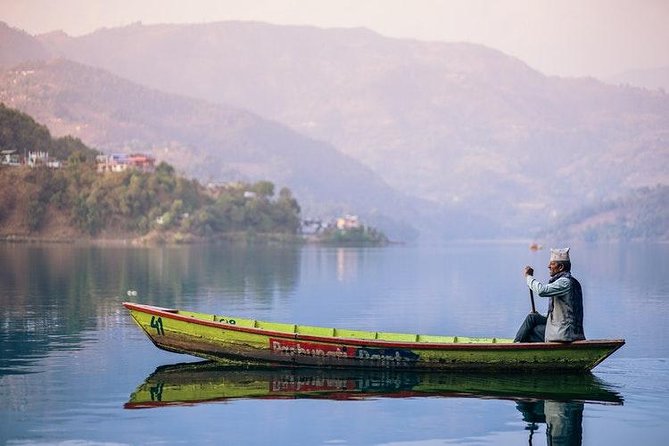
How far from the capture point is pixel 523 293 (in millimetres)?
68438

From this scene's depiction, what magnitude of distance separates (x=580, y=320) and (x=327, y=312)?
940 inches

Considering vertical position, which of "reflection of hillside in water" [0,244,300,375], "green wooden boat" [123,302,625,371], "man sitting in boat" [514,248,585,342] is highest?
"man sitting in boat" [514,248,585,342]

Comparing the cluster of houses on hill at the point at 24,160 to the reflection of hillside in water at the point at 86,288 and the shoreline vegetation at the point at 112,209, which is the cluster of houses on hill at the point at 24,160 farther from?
the reflection of hillside in water at the point at 86,288

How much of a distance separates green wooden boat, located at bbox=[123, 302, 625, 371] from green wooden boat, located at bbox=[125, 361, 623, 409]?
9.8 inches

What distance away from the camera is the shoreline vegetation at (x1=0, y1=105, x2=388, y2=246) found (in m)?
176

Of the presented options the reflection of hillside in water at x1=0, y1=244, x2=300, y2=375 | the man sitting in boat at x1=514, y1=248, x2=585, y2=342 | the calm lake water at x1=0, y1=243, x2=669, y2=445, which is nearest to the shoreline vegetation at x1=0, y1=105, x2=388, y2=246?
the reflection of hillside in water at x1=0, y1=244, x2=300, y2=375

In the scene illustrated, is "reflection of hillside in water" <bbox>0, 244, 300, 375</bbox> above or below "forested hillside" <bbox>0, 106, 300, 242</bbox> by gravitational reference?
below

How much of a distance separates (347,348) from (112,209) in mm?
156070

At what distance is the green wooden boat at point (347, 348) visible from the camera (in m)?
29.6

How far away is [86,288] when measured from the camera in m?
61.8

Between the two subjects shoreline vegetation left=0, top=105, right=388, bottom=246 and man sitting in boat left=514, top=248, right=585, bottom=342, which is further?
shoreline vegetation left=0, top=105, right=388, bottom=246

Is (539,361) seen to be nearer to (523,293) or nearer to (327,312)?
(327,312)

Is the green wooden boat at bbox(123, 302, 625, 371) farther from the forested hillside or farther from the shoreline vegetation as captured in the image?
the forested hillside

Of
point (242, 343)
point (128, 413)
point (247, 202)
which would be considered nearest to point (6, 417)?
point (128, 413)
